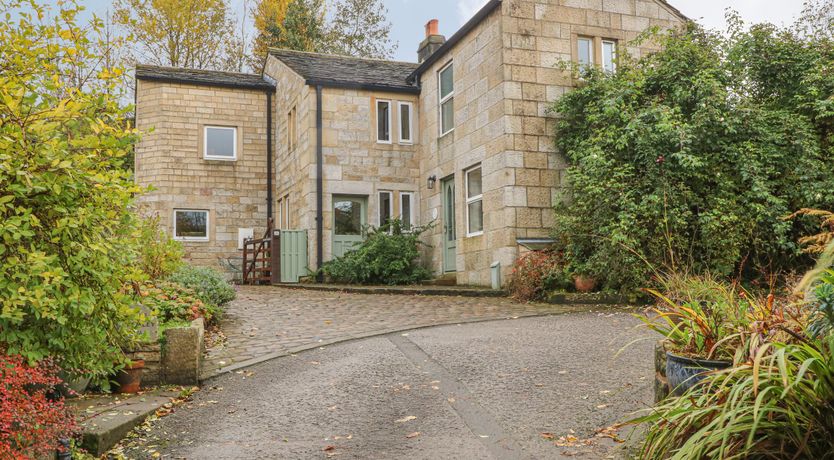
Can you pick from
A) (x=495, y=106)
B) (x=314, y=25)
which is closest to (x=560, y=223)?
(x=495, y=106)

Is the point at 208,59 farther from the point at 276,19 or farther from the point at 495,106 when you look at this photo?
the point at 495,106

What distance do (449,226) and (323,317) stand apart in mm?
6681

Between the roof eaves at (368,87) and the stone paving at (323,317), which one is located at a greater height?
the roof eaves at (368,87)

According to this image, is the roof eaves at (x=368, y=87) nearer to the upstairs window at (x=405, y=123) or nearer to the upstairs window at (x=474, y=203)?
the upstairs window at (x=405, y=123)

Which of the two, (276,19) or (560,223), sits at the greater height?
(276,19)

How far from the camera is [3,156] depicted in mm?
4105

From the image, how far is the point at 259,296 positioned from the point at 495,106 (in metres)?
5.89

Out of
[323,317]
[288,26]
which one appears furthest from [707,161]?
[288,26]

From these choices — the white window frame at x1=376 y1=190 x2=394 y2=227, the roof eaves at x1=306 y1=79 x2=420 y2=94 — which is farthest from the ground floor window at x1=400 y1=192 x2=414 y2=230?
the roof eaves at x1=306 y1=79 x2=420 y2=94

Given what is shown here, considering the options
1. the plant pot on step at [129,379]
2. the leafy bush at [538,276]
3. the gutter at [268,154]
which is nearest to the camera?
the plant pot on step at [129,379]

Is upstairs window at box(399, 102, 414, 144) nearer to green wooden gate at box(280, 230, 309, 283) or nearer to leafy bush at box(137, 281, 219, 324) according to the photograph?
green wooden gate at box(280, 230, 309, 283)

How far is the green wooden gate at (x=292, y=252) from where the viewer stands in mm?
18922

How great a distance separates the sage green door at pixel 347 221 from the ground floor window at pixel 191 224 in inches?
193

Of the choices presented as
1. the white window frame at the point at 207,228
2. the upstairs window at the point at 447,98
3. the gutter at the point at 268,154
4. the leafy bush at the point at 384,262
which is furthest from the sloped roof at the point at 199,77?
the leafy bush at the point at 384,262
